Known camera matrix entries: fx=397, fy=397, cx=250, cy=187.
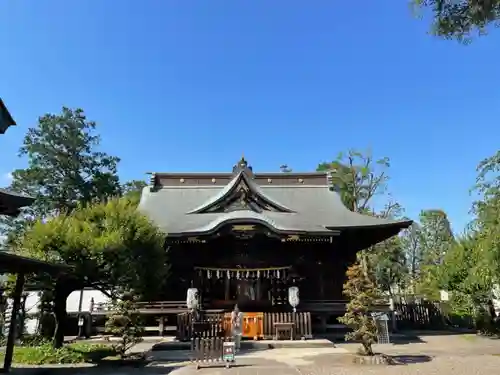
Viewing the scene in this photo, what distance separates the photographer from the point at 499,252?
10062 mm

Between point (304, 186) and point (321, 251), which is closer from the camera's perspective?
point (321, 251)

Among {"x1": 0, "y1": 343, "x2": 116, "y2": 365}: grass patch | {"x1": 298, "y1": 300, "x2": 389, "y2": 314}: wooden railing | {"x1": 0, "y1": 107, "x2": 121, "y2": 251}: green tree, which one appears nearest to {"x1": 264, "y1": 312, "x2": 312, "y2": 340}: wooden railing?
{"x1": 298, "y1": 300, "x2": 389, "y2": 314}: wooden railing

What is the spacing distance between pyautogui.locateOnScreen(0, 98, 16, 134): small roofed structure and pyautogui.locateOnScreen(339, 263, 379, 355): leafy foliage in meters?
10.7

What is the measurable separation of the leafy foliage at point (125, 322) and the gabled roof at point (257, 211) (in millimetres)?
6749

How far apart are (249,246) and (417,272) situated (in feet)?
107

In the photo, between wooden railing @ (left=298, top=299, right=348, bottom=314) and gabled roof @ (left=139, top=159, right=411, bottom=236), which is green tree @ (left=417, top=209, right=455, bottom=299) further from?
wooden railing @ (left=298, top=299, right=348, bottom=314)

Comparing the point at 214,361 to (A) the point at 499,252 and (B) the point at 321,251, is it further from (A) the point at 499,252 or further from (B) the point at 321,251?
(B) the point at 321,251

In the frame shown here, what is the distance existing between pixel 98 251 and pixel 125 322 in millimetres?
2276

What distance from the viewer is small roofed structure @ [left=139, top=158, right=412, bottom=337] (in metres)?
18.4

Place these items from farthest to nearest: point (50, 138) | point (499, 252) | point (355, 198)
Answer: point (50, 138) → point (355, 198) → point (499, 252)

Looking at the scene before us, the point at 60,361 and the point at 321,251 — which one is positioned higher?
the point at 321,251

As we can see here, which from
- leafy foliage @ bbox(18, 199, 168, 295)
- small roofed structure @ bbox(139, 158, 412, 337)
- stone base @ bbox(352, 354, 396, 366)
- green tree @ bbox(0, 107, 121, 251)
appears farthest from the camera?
green tree @ bbox(0, 107, 121, 251)

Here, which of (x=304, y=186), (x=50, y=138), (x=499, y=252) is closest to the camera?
(x=499, y=252)

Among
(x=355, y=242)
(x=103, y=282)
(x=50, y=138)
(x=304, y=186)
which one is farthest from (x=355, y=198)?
(x=50, y=138)
